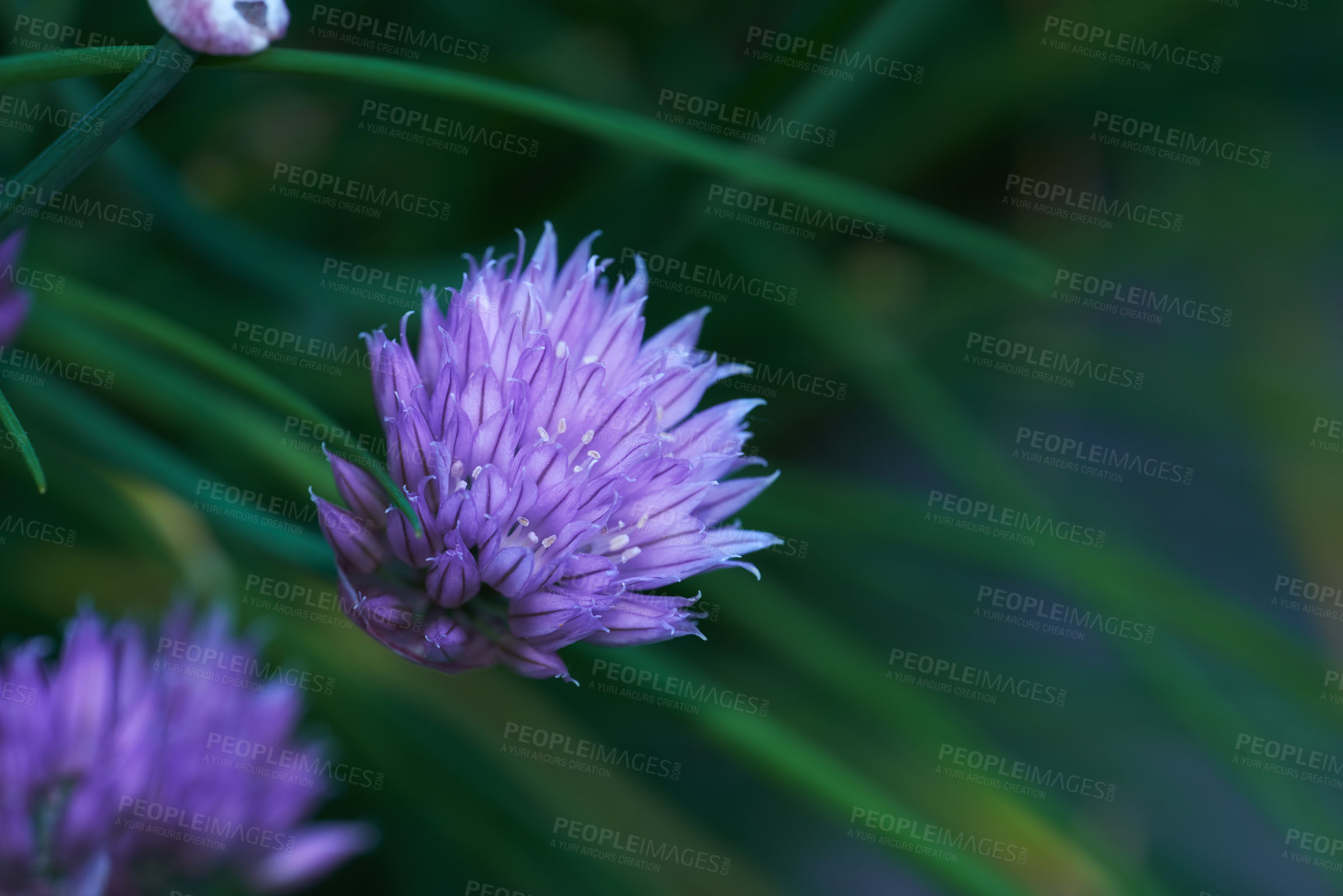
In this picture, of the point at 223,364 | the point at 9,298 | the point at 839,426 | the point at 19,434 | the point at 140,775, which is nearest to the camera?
the point at 19,434

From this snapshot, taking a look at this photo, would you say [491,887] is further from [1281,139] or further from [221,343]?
[1281,139]

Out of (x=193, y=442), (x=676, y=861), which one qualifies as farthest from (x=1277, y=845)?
(x=193, y=442)

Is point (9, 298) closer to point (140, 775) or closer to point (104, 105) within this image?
point (104, 105)

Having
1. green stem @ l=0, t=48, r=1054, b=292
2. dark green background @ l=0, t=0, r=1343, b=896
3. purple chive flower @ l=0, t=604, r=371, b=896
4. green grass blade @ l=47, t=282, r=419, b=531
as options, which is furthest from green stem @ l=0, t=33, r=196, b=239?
purple chive flower @ l=0, t=604, r=371, b=896

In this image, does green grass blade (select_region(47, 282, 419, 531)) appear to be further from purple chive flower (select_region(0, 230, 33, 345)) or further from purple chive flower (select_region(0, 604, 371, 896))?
purple chive flower (select_region(0, 604, 371, 896))

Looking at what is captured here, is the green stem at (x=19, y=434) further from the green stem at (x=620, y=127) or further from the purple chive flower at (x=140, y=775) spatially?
the purple chive flower at (x=140, y=775)

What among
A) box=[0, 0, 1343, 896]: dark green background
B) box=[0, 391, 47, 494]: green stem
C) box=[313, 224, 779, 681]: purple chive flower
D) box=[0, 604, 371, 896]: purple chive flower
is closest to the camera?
box=[0, 391, 47, 494]: green stem

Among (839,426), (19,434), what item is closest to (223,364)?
(19,434)
